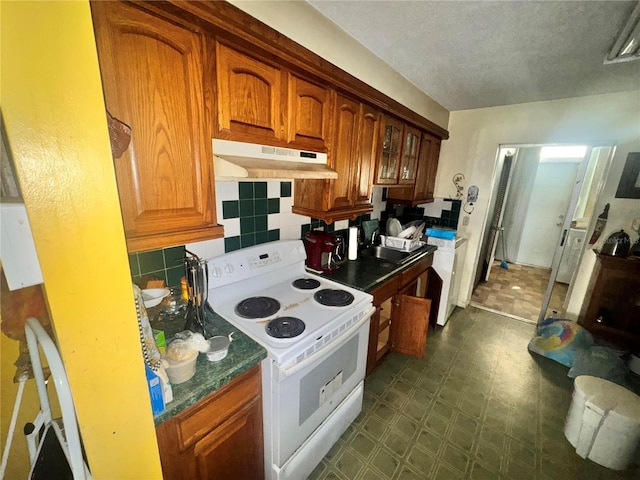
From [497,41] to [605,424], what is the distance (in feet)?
7.41

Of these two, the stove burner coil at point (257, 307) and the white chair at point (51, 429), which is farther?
the stove burner coil at point (257, 307)

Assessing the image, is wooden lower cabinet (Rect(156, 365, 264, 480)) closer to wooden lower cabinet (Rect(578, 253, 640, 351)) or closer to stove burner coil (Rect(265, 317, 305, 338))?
stove burner coil (Rect(265, 317, 305, 338))

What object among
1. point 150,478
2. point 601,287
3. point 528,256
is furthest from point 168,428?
point 528,256

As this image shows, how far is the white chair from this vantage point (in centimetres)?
48

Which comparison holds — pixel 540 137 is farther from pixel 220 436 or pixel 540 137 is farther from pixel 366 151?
pixel 220 436

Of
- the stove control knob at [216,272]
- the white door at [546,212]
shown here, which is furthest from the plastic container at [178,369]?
the white door at [546,212]

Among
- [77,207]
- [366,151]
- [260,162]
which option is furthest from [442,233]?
[77,207]

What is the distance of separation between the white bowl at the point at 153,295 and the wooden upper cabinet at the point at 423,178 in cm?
231

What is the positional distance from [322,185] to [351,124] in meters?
0.45

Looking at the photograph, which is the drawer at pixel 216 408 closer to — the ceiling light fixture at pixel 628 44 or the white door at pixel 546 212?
the ceiling light fixture at pixel 628 44

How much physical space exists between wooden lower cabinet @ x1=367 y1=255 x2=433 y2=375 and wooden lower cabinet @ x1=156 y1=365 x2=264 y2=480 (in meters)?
1.00

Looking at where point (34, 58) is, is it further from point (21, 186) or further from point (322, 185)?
point (322, 185)

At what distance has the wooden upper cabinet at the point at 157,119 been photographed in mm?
720

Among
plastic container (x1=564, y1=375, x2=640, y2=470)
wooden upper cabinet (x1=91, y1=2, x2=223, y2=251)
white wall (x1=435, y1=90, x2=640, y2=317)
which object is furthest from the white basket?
wooden upper cabinet (x1=91, y1=2, x2=223, y2=251)
